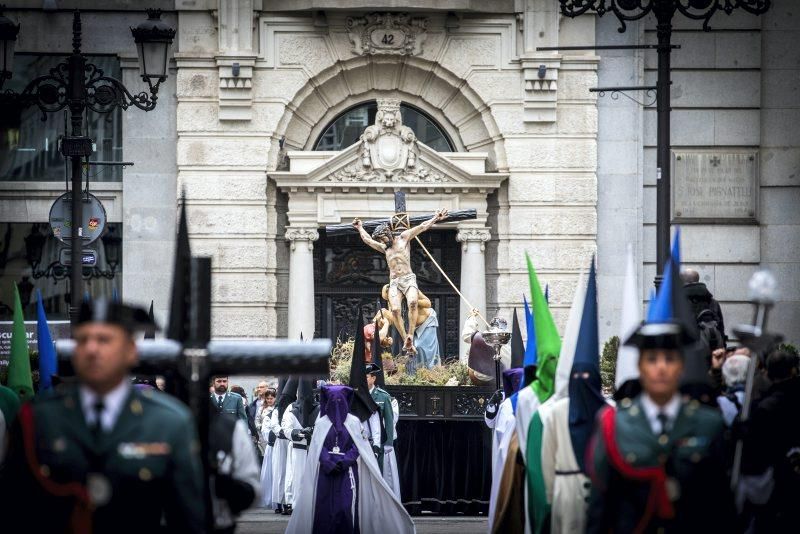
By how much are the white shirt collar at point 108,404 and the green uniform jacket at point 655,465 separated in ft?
7.19

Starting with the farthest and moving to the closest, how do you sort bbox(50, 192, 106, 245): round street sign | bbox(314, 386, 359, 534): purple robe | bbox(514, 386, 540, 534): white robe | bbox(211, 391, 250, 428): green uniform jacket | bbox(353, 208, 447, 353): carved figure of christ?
bbox(353, 208, 447, 353): carved figure of christ
bbox(50, 192, 106, 245): round street sign
bbox(211, 391, 250, 428): green uniform jacket
bbox(314, 386, 359, 534): purple robe
bbox(514, 386, 540, 534): white robe

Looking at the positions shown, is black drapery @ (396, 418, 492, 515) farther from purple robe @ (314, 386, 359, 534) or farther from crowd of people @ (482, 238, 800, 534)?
crowd of people @ (482, 238, 800, 534)

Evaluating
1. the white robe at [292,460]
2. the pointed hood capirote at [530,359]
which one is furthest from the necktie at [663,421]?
the white robe at [292,460]

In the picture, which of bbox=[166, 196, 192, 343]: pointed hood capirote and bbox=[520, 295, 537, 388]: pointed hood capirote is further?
bbox=[520, 295, 537, 388]: pointed hood capirote

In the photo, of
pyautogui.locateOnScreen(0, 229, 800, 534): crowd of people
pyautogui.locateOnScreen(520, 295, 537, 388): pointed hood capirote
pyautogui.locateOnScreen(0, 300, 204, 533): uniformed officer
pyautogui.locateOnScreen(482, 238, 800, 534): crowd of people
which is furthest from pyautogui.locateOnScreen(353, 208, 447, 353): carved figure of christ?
pyautogui.locateOnScreen(0, 300, 204, 533): uniformed officer

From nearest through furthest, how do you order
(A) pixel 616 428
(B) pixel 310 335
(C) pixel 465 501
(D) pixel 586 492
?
(A) pixel 616 428 < (D) pixel 586 492 < (C) pixel 465 501 < (B) pixel 310 335

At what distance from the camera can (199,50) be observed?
28.6 metres

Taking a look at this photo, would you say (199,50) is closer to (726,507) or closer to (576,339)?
(576,339)

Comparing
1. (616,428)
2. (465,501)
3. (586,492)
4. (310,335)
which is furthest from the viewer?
(310,335)

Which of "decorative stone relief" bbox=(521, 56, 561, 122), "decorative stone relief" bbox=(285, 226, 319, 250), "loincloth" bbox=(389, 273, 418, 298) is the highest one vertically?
"decorative stone relief" bbox=(521, 56, 561, 122)

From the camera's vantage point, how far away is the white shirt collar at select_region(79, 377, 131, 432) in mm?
6895

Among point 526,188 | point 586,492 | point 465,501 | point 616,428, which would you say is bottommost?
point 465,501

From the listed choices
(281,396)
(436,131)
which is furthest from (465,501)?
(436,131)

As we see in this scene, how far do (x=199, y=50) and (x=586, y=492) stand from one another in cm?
1931
